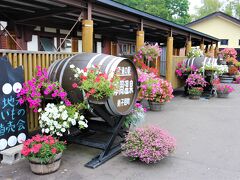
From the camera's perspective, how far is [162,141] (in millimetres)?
3779

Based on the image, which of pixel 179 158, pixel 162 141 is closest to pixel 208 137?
pixel 179 158

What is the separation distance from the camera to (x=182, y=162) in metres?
3.86

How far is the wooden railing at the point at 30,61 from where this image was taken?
13.3 feet

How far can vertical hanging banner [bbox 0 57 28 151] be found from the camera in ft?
12.4

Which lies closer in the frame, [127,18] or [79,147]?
[79,147]

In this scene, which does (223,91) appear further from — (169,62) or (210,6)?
(210,6)

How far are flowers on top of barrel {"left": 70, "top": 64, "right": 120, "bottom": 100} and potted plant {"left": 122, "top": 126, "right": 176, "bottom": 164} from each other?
2.71ft

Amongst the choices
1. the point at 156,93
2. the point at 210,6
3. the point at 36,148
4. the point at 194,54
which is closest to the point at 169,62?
the point at 194,54

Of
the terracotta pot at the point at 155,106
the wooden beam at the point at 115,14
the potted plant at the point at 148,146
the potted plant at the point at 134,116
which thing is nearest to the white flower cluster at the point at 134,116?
the potted plant at the point at 134,116

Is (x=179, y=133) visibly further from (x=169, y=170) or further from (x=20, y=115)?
(x=20, y=115)

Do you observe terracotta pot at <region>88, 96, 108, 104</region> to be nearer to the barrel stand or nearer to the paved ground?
the barrel stand

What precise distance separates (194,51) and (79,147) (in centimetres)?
846

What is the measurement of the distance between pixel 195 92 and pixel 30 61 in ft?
23.5

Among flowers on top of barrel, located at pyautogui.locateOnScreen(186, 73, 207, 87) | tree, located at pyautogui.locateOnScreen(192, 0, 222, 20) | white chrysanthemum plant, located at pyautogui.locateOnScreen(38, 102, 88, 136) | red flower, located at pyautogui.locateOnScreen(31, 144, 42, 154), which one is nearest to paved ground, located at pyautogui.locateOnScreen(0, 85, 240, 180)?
red flower, located at pyautogui.locateOnScreen(31, 144, 42, 154)
